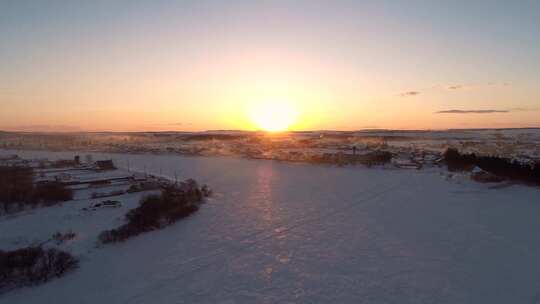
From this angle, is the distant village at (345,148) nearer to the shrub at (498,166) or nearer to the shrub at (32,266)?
the shrub at (498,166)

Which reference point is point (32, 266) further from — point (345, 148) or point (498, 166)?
point (345, 148)

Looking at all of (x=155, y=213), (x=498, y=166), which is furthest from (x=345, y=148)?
(x=155, y=213)

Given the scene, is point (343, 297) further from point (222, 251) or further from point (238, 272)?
point (222, 251)

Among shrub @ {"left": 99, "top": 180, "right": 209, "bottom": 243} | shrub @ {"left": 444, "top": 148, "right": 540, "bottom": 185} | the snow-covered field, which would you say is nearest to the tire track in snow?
the snow-covered field

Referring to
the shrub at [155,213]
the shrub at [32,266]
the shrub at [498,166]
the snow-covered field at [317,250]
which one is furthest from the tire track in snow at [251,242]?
the shrub at [498,166]

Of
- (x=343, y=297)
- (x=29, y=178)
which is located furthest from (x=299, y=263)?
(x=29, y=178)
